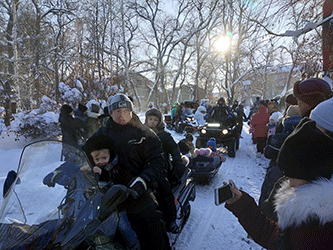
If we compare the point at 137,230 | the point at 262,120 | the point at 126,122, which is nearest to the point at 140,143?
the point at 126,122

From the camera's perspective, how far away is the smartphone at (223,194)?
1.29 metres

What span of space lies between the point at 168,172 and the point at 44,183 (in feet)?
6.35

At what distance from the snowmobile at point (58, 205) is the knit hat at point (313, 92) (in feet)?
6.89

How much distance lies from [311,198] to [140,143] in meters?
1.56

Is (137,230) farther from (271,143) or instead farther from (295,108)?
(295,108)

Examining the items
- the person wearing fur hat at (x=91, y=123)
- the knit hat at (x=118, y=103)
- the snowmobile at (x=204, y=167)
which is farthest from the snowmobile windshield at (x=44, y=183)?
the person wearing fur hat at (x=91, y=123)

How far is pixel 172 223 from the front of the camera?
2.51 meters

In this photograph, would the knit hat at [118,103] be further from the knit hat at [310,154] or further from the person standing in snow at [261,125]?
the person standing in snow at [261,125]

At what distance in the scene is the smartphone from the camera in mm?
1289

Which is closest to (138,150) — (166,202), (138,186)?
(138,186)

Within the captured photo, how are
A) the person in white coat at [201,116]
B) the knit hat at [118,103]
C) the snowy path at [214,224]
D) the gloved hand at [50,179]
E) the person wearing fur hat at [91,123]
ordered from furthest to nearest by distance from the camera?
the person in white coat at [201,116] < the person wearing fur hat at [91,123] < the snowy path at [214,224] < the knit hat at [118,103] < the gloved hand at [50,179]

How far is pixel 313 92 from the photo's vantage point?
7.24 ft

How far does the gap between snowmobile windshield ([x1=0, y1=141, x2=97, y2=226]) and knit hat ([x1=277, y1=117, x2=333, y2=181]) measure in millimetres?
1351

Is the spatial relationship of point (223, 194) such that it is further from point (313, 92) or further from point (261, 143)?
point (261, 143)
